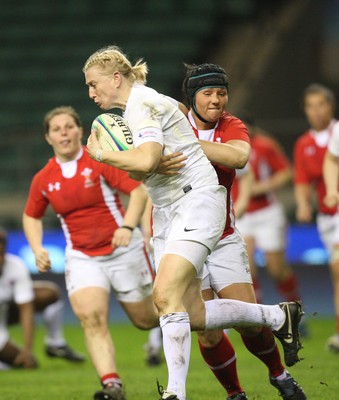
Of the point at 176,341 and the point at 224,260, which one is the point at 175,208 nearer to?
the point at 224,260

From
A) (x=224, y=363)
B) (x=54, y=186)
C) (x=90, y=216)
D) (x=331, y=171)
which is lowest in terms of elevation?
(x=224, y=363)

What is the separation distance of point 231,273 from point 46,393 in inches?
87.6

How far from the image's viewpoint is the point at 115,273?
8086mm

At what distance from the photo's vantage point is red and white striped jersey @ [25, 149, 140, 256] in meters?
8.07

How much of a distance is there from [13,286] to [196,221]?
5337 millimetres

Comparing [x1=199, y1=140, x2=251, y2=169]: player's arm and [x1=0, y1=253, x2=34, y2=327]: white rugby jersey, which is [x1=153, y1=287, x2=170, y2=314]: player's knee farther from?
[x1=0, y1=253, x2=34, y2=327]: white rugby jersey

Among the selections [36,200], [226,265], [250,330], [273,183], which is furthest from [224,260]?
[273,183]

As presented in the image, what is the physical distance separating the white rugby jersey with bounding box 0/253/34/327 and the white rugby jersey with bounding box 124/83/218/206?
16.0 ft

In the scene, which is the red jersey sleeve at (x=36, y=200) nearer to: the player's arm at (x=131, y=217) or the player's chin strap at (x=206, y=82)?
the player's arm at (x=131, y=217)

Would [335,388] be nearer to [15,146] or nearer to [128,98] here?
[128,98]

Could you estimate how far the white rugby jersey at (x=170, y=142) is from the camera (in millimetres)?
6301

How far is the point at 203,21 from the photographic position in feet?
66.2

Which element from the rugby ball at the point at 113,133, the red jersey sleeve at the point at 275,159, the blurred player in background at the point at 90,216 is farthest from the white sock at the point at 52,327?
the rugby ball at the point at 113,133

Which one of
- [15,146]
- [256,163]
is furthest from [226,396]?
[15,146]
